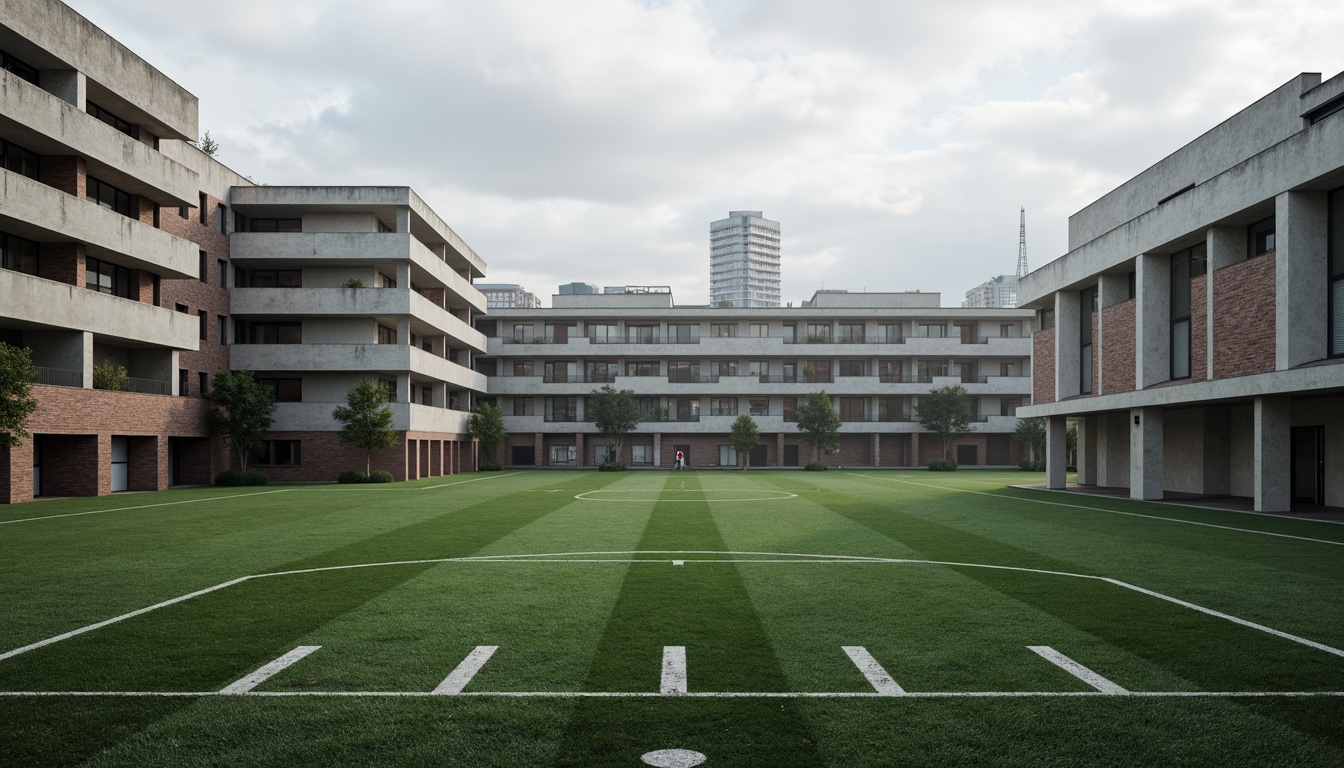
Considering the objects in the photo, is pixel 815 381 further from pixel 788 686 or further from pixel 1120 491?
pixel 788 686

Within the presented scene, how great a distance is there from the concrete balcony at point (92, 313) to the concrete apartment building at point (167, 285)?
0.25ft

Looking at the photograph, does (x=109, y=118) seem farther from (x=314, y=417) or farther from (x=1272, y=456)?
(x=1272, y=456)

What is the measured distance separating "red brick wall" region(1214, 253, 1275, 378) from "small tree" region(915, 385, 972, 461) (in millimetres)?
48879

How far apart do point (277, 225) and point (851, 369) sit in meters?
52.0

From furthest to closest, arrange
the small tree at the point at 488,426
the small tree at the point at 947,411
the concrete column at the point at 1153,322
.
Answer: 1. the small tree at the point at 947,411
2. the small tree at the point at 488,426
3. the concrete column at the point at 1153,322

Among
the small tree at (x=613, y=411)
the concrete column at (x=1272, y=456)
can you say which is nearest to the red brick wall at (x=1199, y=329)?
the concrete column at (x=1272, y=456)

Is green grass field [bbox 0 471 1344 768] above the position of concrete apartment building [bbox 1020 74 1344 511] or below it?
below

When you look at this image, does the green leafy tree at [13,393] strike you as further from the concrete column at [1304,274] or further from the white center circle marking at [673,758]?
the concrete column at [1304,274]

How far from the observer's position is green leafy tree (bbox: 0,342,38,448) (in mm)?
28141

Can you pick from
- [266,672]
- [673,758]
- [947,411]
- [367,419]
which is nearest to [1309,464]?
[673,758]

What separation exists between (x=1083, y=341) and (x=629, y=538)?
30.3m

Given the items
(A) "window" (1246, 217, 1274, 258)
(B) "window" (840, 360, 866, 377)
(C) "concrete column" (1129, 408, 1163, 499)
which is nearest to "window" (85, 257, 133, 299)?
(C) "concrete column" (1129, 408, 1163, 499)

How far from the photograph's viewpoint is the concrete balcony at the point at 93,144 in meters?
32.2

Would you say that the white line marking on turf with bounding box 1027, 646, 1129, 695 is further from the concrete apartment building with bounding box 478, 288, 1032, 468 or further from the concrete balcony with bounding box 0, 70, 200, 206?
the concrete apartment building with bounding box 478, 288, 1032, 468
